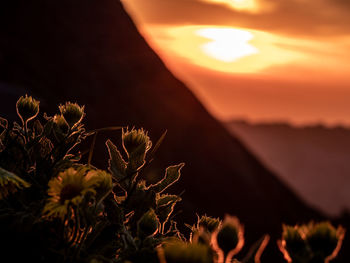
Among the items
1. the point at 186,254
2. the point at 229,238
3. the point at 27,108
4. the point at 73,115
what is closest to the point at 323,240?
the point at 229,238

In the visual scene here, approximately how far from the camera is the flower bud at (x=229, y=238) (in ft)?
3.90

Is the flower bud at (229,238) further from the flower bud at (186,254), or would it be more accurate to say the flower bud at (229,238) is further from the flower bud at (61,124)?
the flower bud at (61,124)

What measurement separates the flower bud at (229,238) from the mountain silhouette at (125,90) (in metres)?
6.40

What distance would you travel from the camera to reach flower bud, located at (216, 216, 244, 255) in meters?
1.19

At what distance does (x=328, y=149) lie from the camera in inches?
3319

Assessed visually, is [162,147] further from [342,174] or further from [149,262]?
[342,174]

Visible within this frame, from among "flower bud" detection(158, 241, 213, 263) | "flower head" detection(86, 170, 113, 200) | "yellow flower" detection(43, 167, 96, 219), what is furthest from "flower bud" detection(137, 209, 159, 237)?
"flower bud" detection(158, 241, 213, 263)

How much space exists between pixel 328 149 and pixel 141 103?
253 ft

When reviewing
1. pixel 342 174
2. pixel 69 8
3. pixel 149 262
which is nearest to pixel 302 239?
pixel 149 262

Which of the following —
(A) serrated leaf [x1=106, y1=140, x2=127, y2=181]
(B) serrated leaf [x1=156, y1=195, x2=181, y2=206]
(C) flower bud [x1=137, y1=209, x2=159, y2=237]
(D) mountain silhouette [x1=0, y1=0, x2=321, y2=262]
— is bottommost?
(C) flower bud [x1=137, y1=209, x2=159, y2=237]

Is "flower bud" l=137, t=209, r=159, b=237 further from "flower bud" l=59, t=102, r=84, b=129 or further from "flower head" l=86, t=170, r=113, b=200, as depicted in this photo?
"flower bud" l=59, t=102, r=84, b=129

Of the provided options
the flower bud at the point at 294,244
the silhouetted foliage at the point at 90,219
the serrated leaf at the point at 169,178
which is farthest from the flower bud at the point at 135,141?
the flower bud at the point at 294,244

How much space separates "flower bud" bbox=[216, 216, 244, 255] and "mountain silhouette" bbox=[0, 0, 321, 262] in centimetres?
640

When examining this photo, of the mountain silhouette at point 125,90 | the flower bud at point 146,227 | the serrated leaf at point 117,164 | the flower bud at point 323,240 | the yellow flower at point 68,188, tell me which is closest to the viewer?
the flower bud at point 323,240
